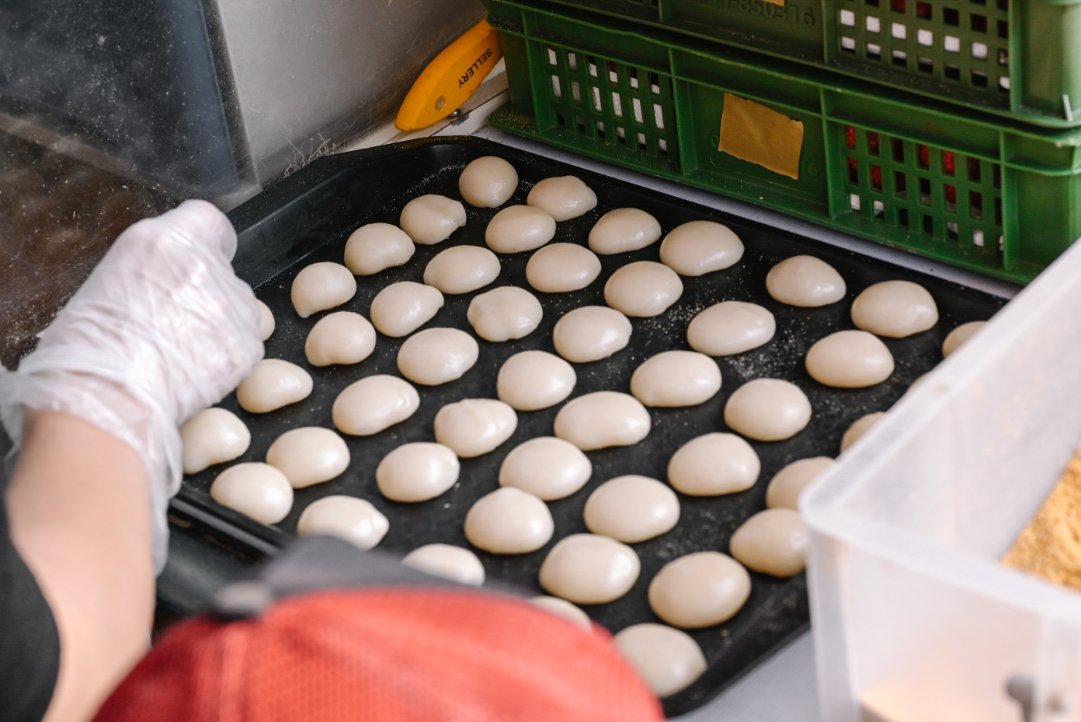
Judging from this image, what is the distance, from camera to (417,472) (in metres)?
1.38

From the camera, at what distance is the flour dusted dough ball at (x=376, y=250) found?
67.3 inches

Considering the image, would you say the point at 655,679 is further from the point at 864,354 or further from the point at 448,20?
the point at 448,20

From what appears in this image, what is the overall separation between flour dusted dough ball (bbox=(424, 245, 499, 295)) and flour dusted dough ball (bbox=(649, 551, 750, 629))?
0.57 m

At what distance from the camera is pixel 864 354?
1.41 meters

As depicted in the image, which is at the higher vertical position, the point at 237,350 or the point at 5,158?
the point at 5,158

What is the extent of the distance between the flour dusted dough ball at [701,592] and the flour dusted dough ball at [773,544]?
0.02m

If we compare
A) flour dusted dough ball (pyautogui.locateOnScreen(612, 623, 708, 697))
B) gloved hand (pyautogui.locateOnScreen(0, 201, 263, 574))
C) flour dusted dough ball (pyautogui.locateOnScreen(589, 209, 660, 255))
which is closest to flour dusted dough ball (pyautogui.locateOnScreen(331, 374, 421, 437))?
gloved hand (pyautogui.locateOnScreen(0, 201, 263, 574))

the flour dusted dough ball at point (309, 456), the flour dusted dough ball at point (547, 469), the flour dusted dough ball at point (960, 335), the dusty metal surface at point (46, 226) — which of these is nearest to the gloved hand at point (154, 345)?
the flour dusted dough ball at point (309, 456)

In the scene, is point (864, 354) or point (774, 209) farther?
point (774, 209)

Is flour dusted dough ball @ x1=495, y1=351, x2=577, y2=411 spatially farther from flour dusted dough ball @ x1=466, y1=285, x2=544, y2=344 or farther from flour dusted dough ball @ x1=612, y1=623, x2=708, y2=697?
flour dusted dough ball @ x1=612, y1=623, x2=708, y2=697

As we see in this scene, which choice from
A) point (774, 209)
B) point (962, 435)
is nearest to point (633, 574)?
point (962, 435)

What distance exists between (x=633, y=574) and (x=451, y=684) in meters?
0.56

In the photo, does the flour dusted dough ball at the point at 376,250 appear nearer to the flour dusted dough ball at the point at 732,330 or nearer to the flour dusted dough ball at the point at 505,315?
the flour dusted dough ball at the point at 505,315

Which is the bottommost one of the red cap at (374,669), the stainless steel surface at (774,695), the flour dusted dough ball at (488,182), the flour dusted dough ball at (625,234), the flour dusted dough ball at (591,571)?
the stainless steel surface at (774,695)
